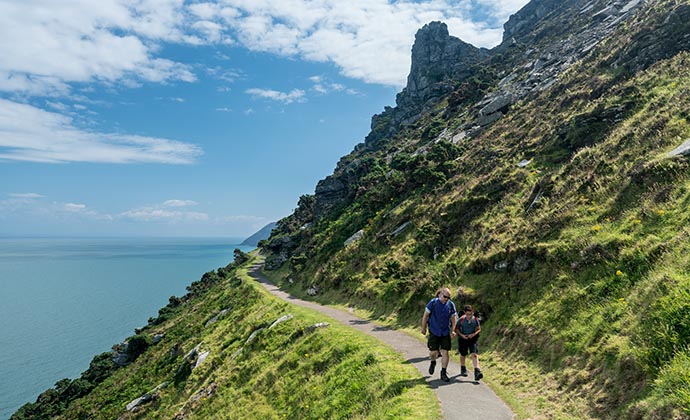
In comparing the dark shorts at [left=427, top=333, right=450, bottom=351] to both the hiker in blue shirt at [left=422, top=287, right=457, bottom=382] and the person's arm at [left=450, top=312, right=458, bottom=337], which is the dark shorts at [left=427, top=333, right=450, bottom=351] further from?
the person's arm at [left=450, top=312, right=458, bottom=337]

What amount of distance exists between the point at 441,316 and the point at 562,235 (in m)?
9.48

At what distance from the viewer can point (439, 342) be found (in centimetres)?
1115

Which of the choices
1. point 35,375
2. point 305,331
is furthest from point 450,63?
point 35,375

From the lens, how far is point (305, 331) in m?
20.5

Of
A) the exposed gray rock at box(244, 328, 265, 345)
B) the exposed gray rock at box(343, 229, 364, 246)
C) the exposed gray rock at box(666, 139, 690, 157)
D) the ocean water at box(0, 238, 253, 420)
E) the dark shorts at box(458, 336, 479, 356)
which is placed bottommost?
Result: the ocean water at box(0, 238, 253, 420)

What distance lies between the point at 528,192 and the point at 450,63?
10961cm

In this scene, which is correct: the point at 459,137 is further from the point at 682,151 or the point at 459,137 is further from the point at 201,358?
the point at 201,358

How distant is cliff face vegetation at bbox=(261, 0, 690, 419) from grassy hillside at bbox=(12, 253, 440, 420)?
149 inches

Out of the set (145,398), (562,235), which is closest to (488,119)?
(562,235)

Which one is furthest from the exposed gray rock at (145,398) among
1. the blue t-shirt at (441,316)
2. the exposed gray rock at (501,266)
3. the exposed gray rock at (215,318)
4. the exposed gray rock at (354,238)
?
the exposed gray rock at (501,266)

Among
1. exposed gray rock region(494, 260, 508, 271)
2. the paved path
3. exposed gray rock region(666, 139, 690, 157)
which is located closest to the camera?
the paved path

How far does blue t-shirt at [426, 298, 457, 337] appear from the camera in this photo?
11.0 metres

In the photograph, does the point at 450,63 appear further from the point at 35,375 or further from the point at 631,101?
the point at 35,375

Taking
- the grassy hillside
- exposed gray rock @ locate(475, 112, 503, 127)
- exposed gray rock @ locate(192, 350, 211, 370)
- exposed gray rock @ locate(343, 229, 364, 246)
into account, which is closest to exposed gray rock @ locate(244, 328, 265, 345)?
the grassy hillside
